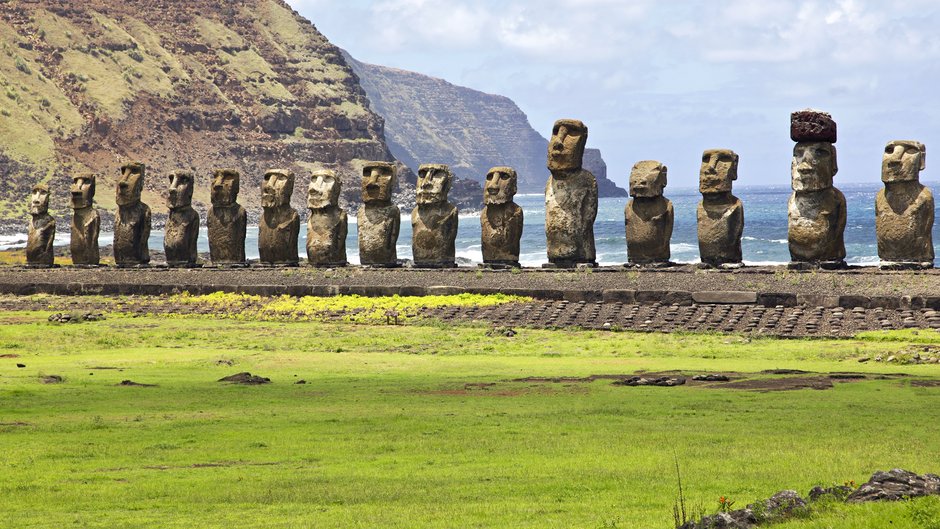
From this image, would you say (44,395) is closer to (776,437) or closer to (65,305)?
(776,437)

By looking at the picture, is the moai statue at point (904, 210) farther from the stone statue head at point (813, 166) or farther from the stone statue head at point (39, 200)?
the stone statue head at point (39, 200)

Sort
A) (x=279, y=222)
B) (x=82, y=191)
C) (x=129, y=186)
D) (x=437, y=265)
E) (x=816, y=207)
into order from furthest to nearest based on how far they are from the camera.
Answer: (x=82, y=191) < (x=129, y=186) < (x=279, y=222) < (x=437, y=265) < (x=816, y=207)

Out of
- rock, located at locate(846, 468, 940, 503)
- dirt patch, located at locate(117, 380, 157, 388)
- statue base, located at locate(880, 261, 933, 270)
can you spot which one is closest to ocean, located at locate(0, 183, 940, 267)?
statue base, located at locate(880, 261, 933, 270)

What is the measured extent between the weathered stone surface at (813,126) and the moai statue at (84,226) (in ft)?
66.7

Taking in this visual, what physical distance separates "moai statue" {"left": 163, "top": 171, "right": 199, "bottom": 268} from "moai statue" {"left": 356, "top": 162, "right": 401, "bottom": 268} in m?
5.69

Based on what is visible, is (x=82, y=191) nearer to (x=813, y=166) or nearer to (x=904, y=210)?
(x=813, y=166)

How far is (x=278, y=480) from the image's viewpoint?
40.2 feet

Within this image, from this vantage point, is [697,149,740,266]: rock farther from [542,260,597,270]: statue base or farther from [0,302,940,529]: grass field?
[0,302,940,529]: grass field

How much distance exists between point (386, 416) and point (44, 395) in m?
4.72

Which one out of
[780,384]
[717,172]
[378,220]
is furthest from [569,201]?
[780,384]

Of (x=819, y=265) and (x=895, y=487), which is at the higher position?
(x=819, y=265)

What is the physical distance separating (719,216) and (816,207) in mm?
2298

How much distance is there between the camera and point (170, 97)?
140 m

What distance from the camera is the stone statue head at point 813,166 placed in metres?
29.5
